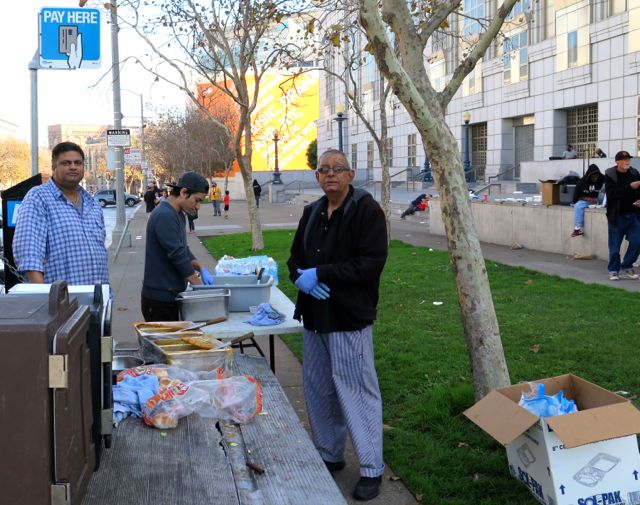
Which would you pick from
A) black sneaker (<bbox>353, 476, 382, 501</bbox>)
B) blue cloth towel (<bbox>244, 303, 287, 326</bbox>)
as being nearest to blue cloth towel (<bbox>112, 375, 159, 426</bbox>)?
black sneaker (<bbox>353, 476, 382, 501</bbox>)

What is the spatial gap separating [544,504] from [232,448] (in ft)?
5.84

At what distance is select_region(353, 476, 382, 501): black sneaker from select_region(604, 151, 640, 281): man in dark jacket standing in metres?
8.77

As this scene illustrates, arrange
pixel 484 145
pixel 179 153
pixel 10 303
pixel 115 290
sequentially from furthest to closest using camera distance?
pixel 179 153
pixel 484 145
pixel 115 290
pixel 10 303

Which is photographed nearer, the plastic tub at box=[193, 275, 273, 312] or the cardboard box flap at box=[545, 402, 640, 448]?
the cardboard box flap at box=[545, 402, 640, 448]

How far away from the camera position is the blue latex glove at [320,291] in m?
4.54

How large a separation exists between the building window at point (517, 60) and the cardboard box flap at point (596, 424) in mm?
37514

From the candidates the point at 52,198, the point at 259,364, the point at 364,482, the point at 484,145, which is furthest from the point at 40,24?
the point at 484,145

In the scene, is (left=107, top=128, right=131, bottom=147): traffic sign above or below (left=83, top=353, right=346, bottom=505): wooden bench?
above

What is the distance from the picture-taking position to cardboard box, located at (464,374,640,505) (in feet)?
13.2

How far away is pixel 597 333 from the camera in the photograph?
27.3 ft

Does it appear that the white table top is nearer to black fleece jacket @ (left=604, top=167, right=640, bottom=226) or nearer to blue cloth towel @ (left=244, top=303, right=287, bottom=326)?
blue cloth towel @ (left=244, top=303, right=287, bottom=326)

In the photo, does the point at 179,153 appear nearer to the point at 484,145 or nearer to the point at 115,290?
the point at 484,145

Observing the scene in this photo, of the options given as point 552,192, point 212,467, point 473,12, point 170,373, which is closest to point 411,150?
point 473,12

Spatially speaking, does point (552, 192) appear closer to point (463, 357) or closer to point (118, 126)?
point (463, 357)
